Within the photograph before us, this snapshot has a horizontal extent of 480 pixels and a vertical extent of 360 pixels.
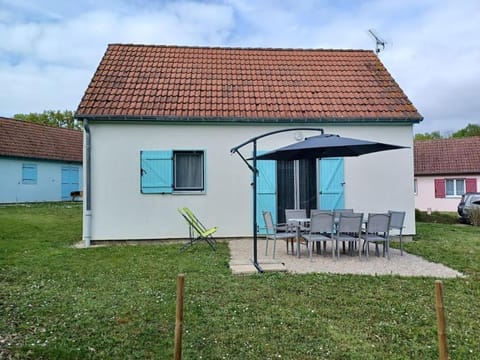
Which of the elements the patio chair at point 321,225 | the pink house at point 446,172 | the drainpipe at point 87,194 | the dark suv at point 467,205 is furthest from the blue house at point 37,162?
the pink house at point 446,172

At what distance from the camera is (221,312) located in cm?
418

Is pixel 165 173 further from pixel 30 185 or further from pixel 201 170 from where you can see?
pixel 30 185

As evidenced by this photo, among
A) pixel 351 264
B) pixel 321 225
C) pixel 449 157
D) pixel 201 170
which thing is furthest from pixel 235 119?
pixel 449 157

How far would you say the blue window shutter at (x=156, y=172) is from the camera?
948 cm

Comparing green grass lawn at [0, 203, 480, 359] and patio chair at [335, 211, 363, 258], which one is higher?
patio chair at [335, 211, 363, 258]

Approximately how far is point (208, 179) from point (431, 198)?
21165mm

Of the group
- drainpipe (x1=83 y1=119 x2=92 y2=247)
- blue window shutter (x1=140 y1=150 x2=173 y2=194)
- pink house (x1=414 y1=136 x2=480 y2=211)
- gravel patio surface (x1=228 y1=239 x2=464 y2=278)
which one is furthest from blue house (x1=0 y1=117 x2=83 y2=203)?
pink house (x1=414 y1=136 x2=480 y2=211)

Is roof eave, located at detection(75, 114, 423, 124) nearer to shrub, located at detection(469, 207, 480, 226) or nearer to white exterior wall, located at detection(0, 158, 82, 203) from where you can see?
shrub, located at detection(469, 207, 480, 226)

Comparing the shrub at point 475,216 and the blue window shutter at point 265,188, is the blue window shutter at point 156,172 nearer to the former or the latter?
the blue window shutter at point 265,188

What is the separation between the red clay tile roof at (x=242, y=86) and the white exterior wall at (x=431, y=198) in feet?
54.0

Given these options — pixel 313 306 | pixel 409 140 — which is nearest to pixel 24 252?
pixel 313 306

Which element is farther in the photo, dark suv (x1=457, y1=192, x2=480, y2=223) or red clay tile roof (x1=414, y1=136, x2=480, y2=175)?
red clay tile roof (x1=414, y1=136, x2=480, y2=175)

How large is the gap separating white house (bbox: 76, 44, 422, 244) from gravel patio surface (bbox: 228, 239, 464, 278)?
2.09 m

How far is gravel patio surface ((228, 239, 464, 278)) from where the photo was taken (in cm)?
607
